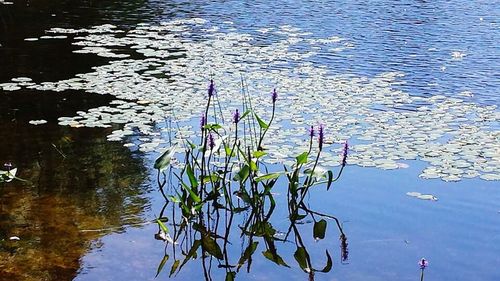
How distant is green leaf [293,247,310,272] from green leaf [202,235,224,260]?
35 centimetres

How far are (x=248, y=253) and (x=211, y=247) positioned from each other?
196mm

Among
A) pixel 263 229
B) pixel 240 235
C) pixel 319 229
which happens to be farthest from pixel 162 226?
pixel 319 229

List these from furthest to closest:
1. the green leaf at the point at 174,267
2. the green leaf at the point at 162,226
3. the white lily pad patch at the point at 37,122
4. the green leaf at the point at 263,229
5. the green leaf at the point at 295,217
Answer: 1. the white lily pad patch at the point at 37,122
2. the green leaf at the point at 295,217
3. the green leaf at the point at 263,229
4. the green leaf at the point at 162,226
5. the green leaf at the point at 174,267

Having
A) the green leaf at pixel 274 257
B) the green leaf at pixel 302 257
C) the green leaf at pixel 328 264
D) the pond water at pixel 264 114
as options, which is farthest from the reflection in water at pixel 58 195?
the green leaf at pixel 328 264

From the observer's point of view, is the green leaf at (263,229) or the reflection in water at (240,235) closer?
the reflection in water at (240,235)

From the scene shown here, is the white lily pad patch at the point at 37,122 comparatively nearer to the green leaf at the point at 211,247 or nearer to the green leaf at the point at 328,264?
the green leaf at the point at 211,247

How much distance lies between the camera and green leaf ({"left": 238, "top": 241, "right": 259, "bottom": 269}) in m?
3.57

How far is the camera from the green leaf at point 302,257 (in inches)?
139

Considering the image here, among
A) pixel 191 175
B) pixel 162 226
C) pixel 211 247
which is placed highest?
pixel 191 175

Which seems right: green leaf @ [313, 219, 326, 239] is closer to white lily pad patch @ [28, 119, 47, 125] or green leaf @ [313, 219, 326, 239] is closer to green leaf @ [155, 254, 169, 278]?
green leaf @ [155, 254, 169, 278]

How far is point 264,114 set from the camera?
5.73 meters

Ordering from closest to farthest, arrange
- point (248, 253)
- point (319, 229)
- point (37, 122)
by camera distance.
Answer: point (248, 253)
point (319, 229)
point (37, 122)

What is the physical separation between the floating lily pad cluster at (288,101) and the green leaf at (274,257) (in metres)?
1.13

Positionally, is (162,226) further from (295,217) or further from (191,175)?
(295,217)
